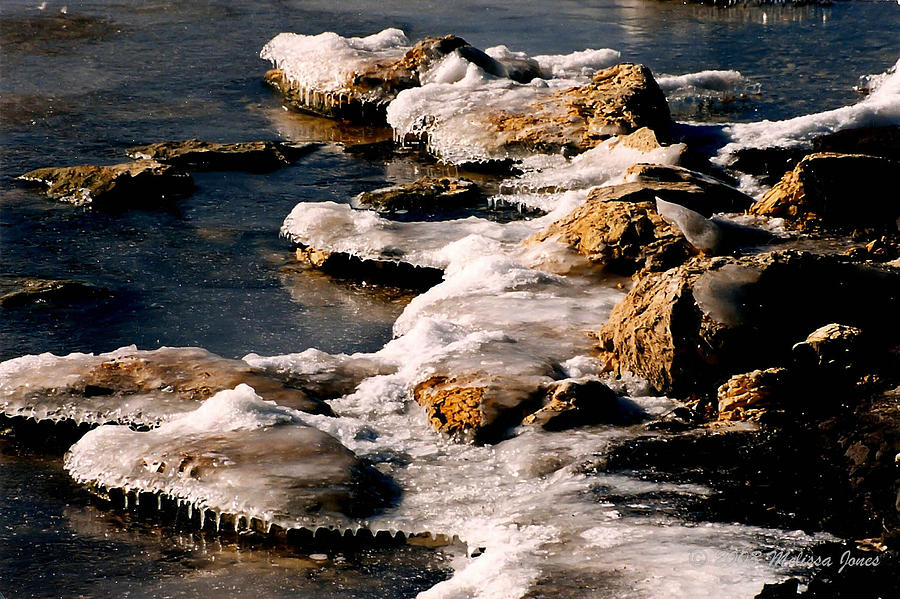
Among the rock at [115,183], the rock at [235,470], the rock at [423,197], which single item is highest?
the rock at [115,183]

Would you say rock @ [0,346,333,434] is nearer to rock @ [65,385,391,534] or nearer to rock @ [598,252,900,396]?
rock @ [65,385,391,534]

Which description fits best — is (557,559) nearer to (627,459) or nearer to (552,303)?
(627,459)

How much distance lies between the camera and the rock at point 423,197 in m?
9.26

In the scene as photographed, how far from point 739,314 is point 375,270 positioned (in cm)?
315

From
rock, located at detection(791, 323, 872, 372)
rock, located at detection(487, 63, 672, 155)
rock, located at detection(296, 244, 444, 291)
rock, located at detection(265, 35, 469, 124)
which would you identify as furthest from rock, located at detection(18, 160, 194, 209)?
rock, located at detection(791, 323, 872, 372)

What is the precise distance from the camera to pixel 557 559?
430 cm

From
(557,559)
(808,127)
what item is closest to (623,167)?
(808,127)

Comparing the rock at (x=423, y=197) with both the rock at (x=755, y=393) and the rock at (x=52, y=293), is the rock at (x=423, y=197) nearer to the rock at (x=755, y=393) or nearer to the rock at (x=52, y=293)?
the rock at (x=52, y=293)

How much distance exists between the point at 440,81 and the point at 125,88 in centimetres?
364

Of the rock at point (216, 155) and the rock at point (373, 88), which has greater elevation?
the rock at point (373, 88)

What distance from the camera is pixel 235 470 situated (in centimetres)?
490

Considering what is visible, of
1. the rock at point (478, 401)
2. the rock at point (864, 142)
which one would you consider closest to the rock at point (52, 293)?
the rock at point (478, 401)

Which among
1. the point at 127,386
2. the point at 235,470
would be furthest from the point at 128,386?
the point at 235,470

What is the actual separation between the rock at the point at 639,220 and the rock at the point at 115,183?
3.42 metres
